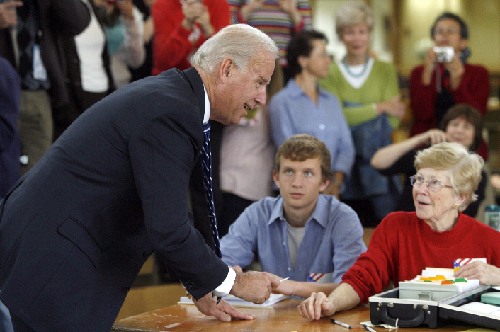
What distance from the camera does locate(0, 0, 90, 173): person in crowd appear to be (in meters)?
4.33

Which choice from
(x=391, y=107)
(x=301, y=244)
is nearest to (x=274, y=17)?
(x=391, y=107)

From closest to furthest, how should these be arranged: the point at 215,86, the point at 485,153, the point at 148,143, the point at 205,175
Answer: the point at 148,143, the point at 215,86, the point at 205,175, the point at 485,153

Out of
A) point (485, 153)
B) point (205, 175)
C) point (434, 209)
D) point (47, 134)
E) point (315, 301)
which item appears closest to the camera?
point (205, 175)

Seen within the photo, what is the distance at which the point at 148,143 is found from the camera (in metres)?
2.21

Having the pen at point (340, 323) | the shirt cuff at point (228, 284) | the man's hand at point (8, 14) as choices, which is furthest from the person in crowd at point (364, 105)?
the shirt cuff at point (228, 284)

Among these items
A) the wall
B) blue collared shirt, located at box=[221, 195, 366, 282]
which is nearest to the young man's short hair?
blue collared shirt, located at box=[221, 195, 366, 282]

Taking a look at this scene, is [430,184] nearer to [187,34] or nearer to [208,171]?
[208,171]

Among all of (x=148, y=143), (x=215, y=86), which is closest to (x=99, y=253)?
(x=148, y=143)

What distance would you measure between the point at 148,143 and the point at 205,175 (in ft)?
1.35

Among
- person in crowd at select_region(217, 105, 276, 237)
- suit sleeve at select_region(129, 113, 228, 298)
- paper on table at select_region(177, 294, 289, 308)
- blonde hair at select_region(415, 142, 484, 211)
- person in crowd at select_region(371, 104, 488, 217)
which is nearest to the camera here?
suit sleeve at select_region(129, 113, 228, 298)

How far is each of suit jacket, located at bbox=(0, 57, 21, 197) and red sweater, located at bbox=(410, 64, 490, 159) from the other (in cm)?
239

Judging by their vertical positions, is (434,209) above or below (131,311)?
above

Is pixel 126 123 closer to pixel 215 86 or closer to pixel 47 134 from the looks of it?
pixel 215 86

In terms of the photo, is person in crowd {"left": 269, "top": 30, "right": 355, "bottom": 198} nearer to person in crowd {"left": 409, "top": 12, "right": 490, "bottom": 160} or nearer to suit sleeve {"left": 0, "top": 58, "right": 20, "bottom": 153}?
person in crowd {"left": 409, "top": 12, "right": 490, "bottom": 160}
